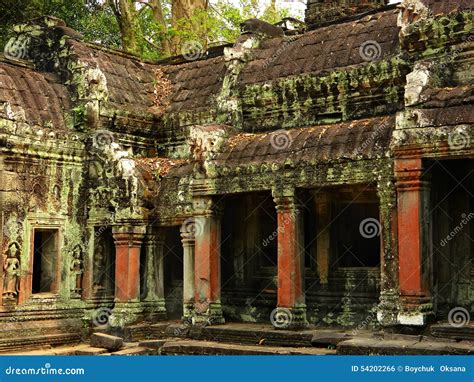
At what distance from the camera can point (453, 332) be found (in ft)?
33.4

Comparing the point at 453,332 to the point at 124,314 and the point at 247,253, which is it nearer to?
the point at 247,253

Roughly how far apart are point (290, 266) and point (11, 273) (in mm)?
5449

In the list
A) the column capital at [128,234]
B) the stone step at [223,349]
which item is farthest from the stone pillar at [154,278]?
the stone step at [223,349]

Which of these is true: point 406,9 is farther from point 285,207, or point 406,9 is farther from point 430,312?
→ point 430,312

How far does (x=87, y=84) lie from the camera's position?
15.5 m

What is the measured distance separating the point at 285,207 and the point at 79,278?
5147 mm

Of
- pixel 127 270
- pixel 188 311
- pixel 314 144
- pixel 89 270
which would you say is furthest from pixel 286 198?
pixel 89 270

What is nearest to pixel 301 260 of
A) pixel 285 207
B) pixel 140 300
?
pixel 285 207

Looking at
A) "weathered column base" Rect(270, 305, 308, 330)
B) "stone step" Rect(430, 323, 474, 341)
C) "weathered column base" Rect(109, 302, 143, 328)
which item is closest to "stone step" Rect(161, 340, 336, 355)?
"weathered column base" Rect(270, 305, 308, 330)

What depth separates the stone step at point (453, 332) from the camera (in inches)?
397

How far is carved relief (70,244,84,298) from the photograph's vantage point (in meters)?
15.0

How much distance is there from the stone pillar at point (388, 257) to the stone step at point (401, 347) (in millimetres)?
604

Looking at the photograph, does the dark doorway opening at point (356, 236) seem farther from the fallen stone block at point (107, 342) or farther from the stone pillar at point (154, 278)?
the fallen stone block at point (107, 342)

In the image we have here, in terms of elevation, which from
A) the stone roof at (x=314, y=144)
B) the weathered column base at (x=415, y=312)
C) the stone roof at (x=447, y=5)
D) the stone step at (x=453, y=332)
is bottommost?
the stone step at (x=453, y=332)
